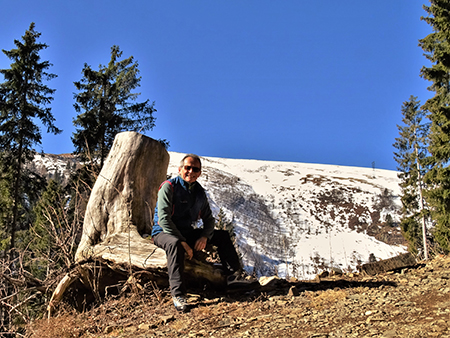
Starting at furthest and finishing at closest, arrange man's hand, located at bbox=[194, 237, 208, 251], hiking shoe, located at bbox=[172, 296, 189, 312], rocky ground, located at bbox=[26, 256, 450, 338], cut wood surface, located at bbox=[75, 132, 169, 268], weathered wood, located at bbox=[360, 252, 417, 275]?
cut wood surface, located at bbox=[75, 132, 169, 268], weathered wood, located at bbox=[360, 252, 417, 275], man's hand, located at bbox=[194, 237, 208, 251], hiking shoe, located at bbox=[172, 296, 189, 312], rocky ground, located at bbox=[26, 256, 450, 338]

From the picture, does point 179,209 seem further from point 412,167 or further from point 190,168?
point 412,167

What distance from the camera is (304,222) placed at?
56875mm

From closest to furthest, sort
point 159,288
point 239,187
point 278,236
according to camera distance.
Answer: point 159,288
point 278,236
point 239,187

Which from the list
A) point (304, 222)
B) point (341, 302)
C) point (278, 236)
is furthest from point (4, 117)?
point (304, 222)

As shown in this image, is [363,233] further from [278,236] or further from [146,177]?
[146,177]

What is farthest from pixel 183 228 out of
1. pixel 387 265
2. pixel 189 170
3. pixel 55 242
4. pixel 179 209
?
pixel 55 242

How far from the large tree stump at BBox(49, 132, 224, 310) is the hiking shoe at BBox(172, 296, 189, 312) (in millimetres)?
861

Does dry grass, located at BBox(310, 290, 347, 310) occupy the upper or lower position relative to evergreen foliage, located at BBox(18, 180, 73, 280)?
lower

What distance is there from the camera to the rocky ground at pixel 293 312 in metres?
3.39

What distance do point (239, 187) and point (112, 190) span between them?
60681 millimetres

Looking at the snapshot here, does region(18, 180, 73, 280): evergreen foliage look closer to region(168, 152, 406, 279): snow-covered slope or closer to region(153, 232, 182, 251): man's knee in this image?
region(153, 232, 182, 251): man's knee

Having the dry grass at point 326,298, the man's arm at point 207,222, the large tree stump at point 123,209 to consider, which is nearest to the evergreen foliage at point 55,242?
the large tree stump at point 123,209

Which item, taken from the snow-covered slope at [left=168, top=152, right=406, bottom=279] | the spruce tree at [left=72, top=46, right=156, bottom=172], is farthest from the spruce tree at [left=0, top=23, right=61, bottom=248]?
the snow-covered slope at [left=168, top=152, right=406, bottom=279]

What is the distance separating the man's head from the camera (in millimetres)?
4879
